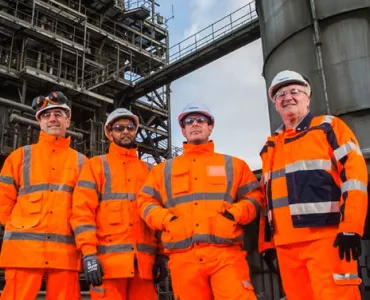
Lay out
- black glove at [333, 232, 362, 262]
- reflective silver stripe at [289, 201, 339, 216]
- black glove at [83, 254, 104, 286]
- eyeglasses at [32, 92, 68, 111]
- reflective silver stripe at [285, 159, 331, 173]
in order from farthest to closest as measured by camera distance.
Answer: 1. eyeglasses at [32, 92, 68, 111]
2. black glove at [83, 254, 104, 286]
3. reflective silver stripe at [285, 159, 331, 173]
4. reflective silver stripe at [289, 201, 339, 216]
5. black glove at [333, 232, 362, 262]

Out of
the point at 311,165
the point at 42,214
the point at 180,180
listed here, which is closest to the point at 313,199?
the point at 311,165

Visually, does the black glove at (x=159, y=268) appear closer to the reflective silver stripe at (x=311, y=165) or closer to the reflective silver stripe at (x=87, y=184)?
the reflective silver stripe at (x=87, y=184)

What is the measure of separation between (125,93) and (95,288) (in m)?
19.8

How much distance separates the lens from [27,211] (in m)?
4.30

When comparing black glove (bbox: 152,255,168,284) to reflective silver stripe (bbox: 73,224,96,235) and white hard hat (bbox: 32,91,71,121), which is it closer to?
reflective silver stripe (bbox: 73,224,96,235)

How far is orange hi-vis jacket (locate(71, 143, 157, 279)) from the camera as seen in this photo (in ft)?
13.7

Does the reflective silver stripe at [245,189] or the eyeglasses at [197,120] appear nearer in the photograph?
the reflective silver stripe at [245,189]

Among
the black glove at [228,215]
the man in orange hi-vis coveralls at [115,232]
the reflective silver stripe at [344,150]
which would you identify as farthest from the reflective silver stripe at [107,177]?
the reflective silver stripe at [344,150]

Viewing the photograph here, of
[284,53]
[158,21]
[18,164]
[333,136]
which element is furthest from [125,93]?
[333,136]

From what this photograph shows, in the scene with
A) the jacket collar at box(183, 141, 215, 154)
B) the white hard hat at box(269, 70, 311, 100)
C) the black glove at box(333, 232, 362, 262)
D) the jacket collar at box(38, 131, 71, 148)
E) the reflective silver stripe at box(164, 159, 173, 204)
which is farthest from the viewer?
the jacket collar at box(38, 131, 71, 148)

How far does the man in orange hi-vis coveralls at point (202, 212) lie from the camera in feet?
12.3

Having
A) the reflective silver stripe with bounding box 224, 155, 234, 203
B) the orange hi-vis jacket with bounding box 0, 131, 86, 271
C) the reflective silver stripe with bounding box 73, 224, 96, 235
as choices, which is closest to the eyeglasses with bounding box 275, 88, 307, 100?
the reflective silver stripe with bounding box 224, 155, 234, 203

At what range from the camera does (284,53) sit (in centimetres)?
818

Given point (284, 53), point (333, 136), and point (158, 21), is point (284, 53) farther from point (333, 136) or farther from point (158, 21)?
point (158, 21)
